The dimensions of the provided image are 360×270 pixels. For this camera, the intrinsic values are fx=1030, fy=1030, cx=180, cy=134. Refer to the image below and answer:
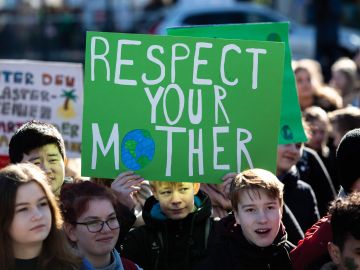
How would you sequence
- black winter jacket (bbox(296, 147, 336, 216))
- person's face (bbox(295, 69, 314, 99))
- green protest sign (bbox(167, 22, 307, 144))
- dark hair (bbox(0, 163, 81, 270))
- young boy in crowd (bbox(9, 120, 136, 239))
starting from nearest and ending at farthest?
dark hair (bbox(0, 163, 81, 270)) < young boy in crowd (bbox(9, 120, 136, 239)) < green protest sign (bbox(167, 22, 307, 144)) < black winter jacket (bbox(296, 147, 336, 216)) < person's face (bbox(295, 69, 314, 99))

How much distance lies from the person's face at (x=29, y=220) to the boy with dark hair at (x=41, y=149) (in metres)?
0.95

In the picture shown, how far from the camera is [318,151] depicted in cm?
815

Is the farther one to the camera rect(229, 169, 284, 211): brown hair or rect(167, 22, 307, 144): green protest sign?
rect(167, 22, 307, 144): green protest sign

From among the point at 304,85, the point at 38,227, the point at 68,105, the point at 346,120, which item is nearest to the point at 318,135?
the point at 346,120

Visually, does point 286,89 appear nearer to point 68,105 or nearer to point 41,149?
point 41,149

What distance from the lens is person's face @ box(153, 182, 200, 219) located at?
5441mm

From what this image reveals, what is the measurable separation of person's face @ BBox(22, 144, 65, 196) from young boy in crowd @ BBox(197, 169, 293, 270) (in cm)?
92

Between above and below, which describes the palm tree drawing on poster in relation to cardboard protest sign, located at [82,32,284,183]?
above

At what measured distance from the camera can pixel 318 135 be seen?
800cm

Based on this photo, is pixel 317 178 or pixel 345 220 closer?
pixel 345 220

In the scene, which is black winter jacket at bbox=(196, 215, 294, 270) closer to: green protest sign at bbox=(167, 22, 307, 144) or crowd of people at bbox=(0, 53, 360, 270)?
crowd of people at bbox=(0, 53, 360, 270)

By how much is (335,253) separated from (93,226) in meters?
1.10

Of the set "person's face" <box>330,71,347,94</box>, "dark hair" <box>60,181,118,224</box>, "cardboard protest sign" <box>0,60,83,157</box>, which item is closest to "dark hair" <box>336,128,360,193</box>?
"dark hair" <box>60,181,118,224</box>

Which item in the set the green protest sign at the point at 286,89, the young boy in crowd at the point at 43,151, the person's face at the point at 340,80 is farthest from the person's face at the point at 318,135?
the person's face at the point at 340,80
